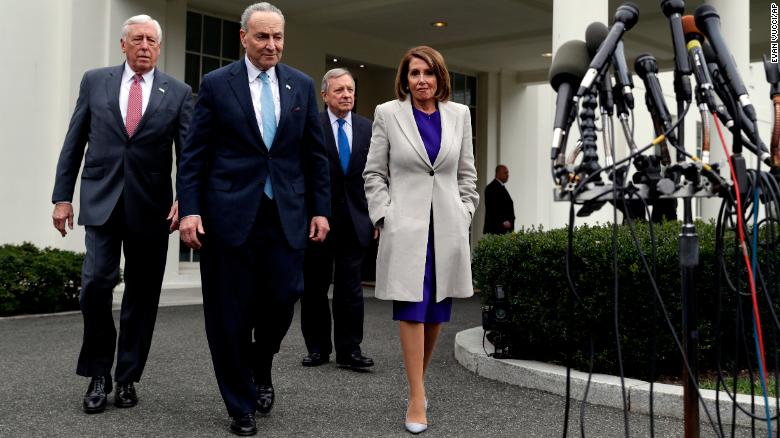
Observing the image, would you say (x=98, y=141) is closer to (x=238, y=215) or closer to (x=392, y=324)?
(x=238, y=215)

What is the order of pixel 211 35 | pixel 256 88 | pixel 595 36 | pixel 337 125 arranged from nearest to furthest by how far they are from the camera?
pixel 595 36 → pixel 256 88 → pixel 337 125 → pixel 211 35

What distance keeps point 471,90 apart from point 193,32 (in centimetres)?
703

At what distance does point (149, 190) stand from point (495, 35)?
38.6 feet

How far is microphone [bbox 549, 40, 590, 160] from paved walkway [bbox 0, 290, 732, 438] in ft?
6.70

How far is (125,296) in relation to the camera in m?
4.74

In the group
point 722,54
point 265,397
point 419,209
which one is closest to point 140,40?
point 419,209

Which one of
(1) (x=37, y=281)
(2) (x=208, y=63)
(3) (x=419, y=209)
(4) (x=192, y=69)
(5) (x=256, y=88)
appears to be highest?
(2) (x=208, y=63)

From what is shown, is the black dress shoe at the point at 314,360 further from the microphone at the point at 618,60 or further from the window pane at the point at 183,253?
the window pane at the point at 183,253

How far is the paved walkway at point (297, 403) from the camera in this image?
4.20 m

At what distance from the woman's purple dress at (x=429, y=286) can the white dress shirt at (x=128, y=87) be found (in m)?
1.55

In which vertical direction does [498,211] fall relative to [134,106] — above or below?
below

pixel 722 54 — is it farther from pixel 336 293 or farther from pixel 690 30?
pixel 336 293

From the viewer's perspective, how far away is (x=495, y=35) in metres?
15.5

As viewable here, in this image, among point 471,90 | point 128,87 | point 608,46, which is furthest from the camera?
point 471,90
